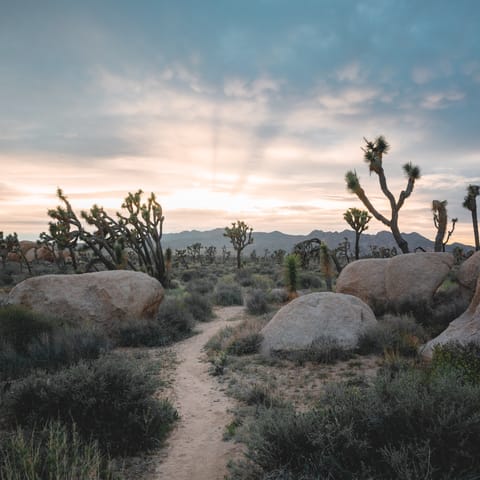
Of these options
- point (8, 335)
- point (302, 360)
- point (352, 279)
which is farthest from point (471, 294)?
point (8, 335)

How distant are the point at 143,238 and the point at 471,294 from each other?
53.8 ft

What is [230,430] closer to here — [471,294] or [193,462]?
[193,462]

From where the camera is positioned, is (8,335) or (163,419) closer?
(163,419)

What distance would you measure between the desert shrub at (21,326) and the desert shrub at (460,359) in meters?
7.69

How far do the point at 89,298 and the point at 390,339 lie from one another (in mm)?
8278

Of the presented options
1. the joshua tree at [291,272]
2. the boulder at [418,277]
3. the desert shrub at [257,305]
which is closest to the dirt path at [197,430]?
the boulder at [418,277]

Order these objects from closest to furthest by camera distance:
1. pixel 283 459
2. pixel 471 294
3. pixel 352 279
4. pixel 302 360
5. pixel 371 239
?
pixel 283 459, pixel 302 360, pixel 471 294, pixel 352 279, pixel 371 239

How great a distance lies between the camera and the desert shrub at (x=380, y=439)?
11.3 ft

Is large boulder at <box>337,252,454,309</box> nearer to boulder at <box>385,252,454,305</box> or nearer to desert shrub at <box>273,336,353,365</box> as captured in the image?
boulder at <box>385,252,454,305</box>

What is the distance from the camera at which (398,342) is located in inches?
350

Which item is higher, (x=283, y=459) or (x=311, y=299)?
(x=311, y=299)

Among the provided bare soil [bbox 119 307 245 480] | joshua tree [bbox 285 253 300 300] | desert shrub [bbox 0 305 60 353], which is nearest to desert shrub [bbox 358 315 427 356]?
bare soil [bbox 119 307 245 480]

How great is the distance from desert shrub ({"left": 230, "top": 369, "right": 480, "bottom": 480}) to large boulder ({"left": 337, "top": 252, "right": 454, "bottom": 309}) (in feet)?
28.7

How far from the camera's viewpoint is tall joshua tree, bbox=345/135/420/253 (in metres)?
17.7
